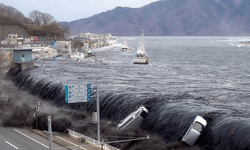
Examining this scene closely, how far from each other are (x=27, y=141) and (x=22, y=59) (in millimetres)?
31177

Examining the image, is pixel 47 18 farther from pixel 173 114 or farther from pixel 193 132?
pixel 193 132

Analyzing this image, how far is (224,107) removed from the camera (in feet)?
90.6

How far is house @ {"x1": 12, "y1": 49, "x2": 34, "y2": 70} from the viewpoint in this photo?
50.7 meters

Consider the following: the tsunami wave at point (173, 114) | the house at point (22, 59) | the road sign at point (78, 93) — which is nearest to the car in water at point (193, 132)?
the tsunami wave at point (173, 114)

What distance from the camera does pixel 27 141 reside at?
22.1m

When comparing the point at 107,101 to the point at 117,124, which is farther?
the point at 107,101

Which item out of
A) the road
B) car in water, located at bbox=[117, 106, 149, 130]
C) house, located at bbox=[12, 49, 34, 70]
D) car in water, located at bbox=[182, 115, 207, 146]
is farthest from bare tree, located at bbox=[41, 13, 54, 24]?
car in water, located at bbox=[182, 115, 207, 146]

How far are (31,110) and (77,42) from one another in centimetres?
9737

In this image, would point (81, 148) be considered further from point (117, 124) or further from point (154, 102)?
point (154, 102)

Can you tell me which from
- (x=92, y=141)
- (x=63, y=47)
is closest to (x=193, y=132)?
(x=92, y=141)

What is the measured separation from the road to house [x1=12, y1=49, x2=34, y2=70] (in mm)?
27184

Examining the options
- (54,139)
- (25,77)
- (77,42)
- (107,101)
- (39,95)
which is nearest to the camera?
(54,139)

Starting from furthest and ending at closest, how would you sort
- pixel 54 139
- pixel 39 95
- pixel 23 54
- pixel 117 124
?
pixel 23 54, pixel 39 95, pixel 117 124, pixel 54 139

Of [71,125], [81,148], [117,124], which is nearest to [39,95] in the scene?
[71,125]
